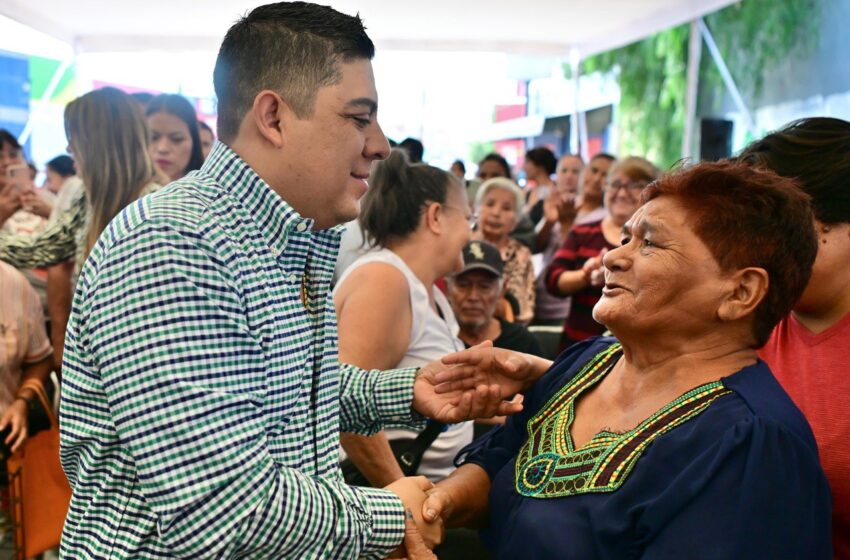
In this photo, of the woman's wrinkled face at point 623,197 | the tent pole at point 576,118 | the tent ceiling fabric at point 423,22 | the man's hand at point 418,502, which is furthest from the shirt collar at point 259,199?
the tent pole at point 576,118

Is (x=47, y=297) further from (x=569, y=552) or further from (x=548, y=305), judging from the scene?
(x=548, y=305)

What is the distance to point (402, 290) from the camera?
2.60m

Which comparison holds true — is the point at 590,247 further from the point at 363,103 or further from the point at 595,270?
the point at 363,103

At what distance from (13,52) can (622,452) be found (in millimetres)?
10629

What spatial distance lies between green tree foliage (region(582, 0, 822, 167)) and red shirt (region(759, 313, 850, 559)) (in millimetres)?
6325

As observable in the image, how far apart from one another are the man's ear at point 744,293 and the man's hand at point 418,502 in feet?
2.32

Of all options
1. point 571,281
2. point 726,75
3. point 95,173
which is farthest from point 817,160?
point 726,75

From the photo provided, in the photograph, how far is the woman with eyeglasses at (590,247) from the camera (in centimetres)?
443

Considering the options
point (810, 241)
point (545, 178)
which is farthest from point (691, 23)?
point (810, 241)

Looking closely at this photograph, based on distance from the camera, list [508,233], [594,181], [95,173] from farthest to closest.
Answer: [594,181] < [508,233] < [95,173]

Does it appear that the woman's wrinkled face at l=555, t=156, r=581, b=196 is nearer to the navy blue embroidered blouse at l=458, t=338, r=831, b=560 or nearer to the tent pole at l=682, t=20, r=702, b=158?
the tent pole at l=682, t=20, r=702, b=158

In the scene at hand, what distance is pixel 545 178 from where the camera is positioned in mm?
8273

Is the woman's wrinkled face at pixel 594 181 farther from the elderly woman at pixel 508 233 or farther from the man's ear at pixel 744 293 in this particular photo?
the man's ear at pixel 744 293

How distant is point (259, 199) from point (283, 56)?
250mm
